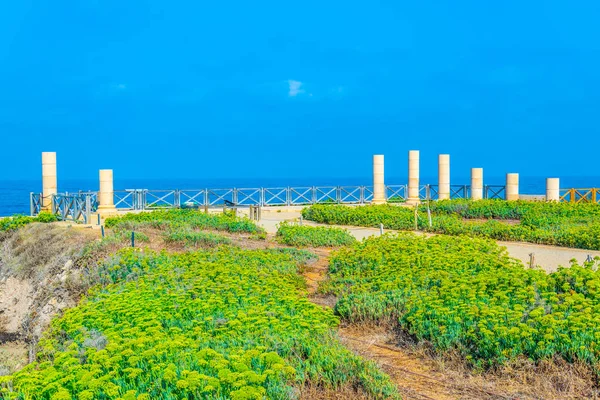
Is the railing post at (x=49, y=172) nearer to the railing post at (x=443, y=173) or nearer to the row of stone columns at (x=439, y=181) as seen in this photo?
the row of stone columns at (x=439, y=181)

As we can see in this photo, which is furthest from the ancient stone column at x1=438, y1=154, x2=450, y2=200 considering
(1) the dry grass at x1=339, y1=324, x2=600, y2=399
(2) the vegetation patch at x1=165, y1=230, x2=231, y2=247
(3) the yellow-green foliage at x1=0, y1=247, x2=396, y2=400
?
(1) the dry grass at x1=339, y1=324, x2=600, y2=399

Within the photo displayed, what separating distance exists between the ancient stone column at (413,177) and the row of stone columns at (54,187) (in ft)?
45.4

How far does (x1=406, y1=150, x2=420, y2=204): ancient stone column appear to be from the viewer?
102 ft

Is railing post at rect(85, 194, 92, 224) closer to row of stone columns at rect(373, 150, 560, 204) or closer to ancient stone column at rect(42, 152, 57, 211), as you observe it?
ancient stone column at rect(42, 152, 57, 211)

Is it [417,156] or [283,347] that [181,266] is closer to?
[283,347]

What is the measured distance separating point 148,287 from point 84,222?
12.6 metres

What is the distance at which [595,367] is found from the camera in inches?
254

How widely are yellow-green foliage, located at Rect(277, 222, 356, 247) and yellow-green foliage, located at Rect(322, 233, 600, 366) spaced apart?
3498mm

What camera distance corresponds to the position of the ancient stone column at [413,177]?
31.2m

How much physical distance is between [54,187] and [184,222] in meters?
8.51

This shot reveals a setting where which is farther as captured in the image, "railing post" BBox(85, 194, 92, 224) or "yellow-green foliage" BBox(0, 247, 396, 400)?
"railing post" BBox(85, 194, 92, 224)

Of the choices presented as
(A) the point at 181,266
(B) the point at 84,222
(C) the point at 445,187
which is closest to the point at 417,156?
(C) the point at 445,187

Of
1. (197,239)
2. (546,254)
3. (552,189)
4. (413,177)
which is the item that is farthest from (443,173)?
(197,239)

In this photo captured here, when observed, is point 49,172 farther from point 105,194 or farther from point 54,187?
point 105,194
